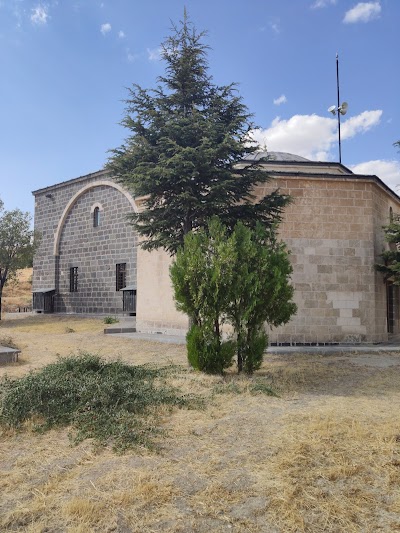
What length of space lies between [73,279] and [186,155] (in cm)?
1978

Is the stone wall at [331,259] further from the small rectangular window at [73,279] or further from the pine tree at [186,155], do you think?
the small rectangular window at [73,279]

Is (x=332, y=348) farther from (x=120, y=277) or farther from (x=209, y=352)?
(x=120, y=277)

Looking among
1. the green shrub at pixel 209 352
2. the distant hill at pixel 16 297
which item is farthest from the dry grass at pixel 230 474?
the distant hill at pixel 16 297

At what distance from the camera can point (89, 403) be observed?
544 cm

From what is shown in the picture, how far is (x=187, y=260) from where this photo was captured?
7613 mm

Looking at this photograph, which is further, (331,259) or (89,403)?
(331,259)

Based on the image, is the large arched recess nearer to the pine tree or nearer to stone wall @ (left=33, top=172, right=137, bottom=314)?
stone wall @ (left=33, top=172, right=137, bottom=314)

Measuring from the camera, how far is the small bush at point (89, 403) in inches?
185

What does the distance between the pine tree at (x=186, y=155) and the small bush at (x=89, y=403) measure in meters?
4.46

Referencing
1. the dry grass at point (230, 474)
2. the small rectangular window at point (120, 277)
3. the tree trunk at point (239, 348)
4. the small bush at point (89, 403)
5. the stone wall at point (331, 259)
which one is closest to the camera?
the dry grass at point (230, 474)

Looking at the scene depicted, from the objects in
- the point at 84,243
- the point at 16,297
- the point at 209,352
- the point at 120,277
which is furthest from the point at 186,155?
the point at 16,297

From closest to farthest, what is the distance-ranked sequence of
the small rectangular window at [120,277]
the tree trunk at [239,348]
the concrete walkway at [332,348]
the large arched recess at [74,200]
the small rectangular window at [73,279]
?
the tree trunk at [239,348] < the concrete walkway at [332,348] < the small rectangular window at [120,277] < the large arched recess at [74,200] < the small rectangular window at [73,279]

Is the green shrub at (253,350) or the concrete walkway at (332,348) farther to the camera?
the concrete walkway at (332,348)

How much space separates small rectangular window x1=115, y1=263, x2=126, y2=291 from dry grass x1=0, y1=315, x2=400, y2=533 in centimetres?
1815
